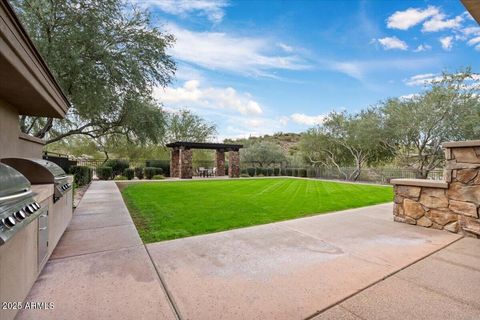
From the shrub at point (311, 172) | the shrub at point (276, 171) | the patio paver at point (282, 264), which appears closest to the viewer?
the patio paver at point (282, 264)

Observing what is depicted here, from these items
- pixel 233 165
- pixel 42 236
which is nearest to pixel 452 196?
pixel 42 236

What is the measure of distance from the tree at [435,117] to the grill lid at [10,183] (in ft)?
63.8

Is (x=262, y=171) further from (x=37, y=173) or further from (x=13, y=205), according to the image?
(x=13, y=205)

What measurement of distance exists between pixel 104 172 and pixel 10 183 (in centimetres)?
1575

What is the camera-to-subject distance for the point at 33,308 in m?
1.82

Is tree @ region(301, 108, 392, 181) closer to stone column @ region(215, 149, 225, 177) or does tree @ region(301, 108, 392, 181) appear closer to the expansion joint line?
stone column @ region(215, 149, 225, 177)

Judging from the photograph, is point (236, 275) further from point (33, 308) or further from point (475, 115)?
point (475, 115)

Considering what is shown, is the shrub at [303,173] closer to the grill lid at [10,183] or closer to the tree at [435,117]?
the tree at [435,117]

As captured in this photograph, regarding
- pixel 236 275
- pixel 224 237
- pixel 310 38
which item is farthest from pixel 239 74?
pixel 236 275

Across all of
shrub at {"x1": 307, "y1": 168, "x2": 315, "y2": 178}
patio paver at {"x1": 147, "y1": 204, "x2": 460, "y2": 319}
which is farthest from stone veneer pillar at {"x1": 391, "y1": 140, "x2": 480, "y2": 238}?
shrub at {"x1": 307, "y1": 168, "x2": 315, "y2": 178}

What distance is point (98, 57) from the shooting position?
25.1 ft

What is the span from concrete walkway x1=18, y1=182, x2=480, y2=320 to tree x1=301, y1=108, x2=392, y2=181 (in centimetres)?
1647

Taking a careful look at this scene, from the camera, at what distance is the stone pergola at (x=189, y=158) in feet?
59.8

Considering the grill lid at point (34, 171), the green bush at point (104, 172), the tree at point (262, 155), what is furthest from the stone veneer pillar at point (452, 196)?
the tree at point (262, 155)
